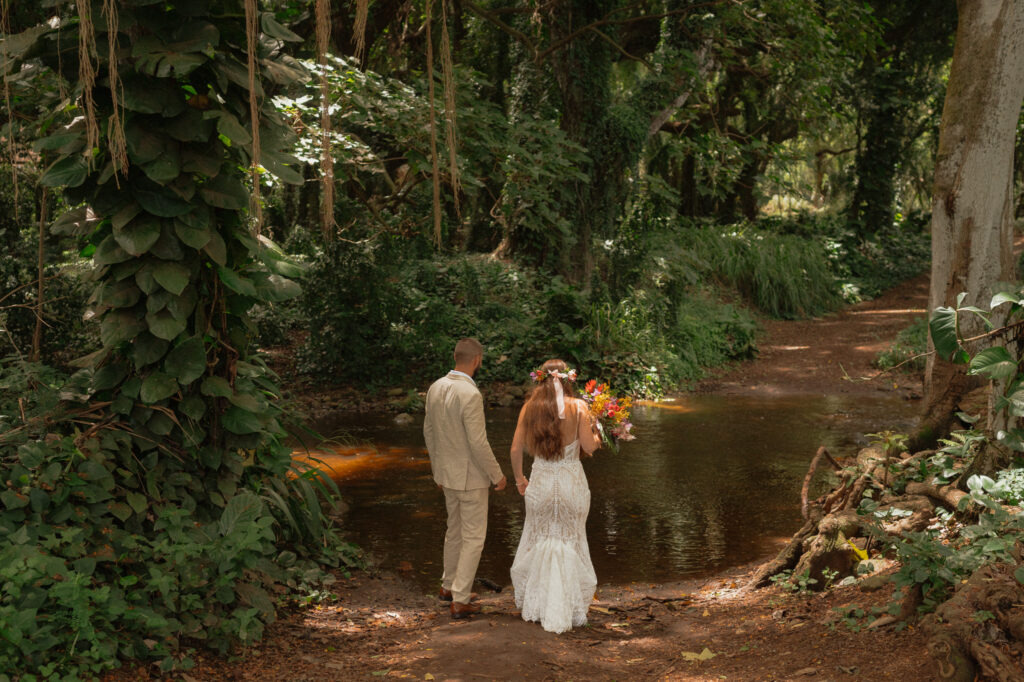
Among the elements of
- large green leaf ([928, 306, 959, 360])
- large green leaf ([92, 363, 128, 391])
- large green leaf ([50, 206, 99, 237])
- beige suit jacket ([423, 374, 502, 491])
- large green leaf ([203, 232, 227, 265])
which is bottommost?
beige suit jacket ([423, 374, 502, 491])

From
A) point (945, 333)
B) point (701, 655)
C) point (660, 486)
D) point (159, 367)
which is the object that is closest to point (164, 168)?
point (159, 367)

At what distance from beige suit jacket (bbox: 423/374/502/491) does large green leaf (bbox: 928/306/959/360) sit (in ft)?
9.34

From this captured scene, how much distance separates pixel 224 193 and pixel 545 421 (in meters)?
2.53

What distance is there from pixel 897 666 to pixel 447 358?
12017 mm

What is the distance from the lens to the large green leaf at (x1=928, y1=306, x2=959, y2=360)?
486 centimetres

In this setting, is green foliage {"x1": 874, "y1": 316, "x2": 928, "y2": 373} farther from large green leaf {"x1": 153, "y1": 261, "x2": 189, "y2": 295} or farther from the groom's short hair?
large green leaf {"x1": 153, "y1": 261, "x2": 189, "y2": 295}

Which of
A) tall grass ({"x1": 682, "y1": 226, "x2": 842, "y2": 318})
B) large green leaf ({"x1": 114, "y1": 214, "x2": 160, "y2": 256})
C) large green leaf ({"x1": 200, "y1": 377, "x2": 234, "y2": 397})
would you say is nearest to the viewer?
large green leaf ({"x1": 114, "y1": 214, "x2": 160, "y2": 256})

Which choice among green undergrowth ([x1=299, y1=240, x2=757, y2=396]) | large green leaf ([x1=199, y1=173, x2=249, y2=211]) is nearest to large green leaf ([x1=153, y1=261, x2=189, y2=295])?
large green leaf ([x1=199, y1=173, x2=249, y2=211])

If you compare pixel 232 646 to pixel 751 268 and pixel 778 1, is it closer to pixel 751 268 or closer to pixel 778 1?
pixel 778 1

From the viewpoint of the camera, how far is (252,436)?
5.30 m

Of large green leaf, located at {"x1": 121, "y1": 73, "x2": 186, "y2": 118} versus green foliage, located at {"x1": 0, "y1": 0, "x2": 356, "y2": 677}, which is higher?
large green leaf, located at {"x1": 121, "y1": 73, "x2": 186, "y2": 118}

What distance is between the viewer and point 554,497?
224 inches

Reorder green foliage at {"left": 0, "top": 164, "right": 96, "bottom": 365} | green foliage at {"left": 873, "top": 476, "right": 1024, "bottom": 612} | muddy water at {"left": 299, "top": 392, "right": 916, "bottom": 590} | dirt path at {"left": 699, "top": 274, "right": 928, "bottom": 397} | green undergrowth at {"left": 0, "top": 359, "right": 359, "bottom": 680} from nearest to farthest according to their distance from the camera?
green undergrowth at {"left": 0, "top": 359, "right": 359, "bottom": 680} → green foliage at {"left": 873, "top": 476, "right": 1024, "bottom": 612} → muddy water at {"left": 299, "top": 392, "right": 916, "bottom": 590} → green foliage at {"left": 0, "top": 164, "right": 96, "bottom": 365} → dirt path at {"left": 699, "top": 274, "right": 928, "bottom": 397}

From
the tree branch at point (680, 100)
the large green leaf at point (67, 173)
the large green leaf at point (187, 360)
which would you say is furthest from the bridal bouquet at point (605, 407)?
the tree branch at point (680, 100)
